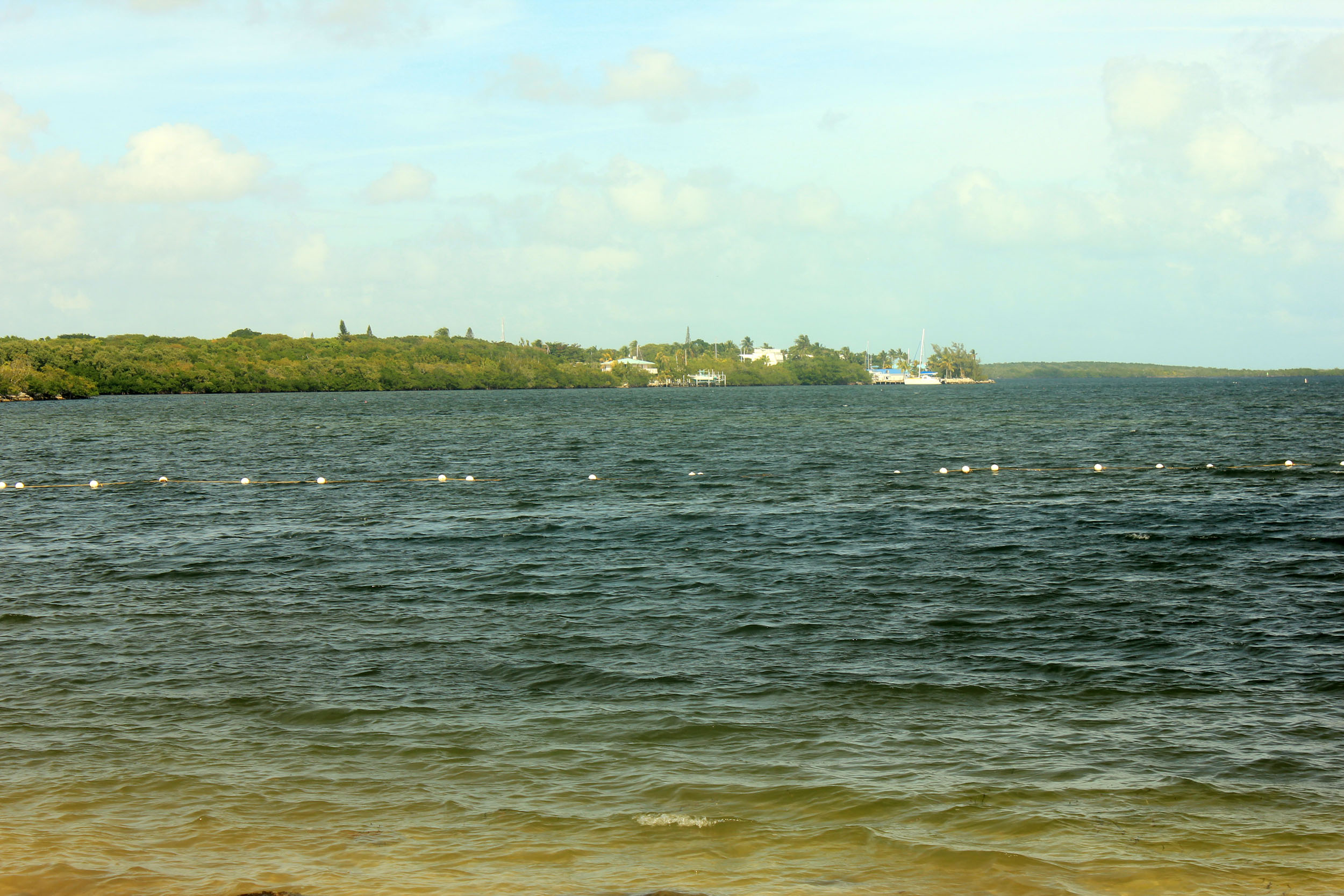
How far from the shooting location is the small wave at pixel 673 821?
1070 cm

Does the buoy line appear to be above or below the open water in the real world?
above

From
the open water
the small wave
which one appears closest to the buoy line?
the open water

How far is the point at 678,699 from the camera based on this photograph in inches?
590

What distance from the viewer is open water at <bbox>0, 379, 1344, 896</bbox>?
9.96 metres

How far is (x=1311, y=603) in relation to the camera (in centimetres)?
2081

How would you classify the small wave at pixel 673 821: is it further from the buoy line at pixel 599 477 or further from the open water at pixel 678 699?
the buoy line at pixel 599 477

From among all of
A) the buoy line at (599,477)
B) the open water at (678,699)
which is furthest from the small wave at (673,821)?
the buoy line at (599,477)

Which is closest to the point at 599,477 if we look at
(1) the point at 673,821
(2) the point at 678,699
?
(2) the point at 678,699

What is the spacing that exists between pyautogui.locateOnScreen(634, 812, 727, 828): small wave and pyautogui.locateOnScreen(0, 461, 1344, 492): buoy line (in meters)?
36.0

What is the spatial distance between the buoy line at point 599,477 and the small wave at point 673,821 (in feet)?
118

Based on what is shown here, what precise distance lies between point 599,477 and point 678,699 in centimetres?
3437

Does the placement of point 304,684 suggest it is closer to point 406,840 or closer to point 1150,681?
point 406,840

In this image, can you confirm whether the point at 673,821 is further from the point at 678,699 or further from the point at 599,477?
the point at 599,477

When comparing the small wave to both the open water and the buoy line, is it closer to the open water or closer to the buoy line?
the open water
